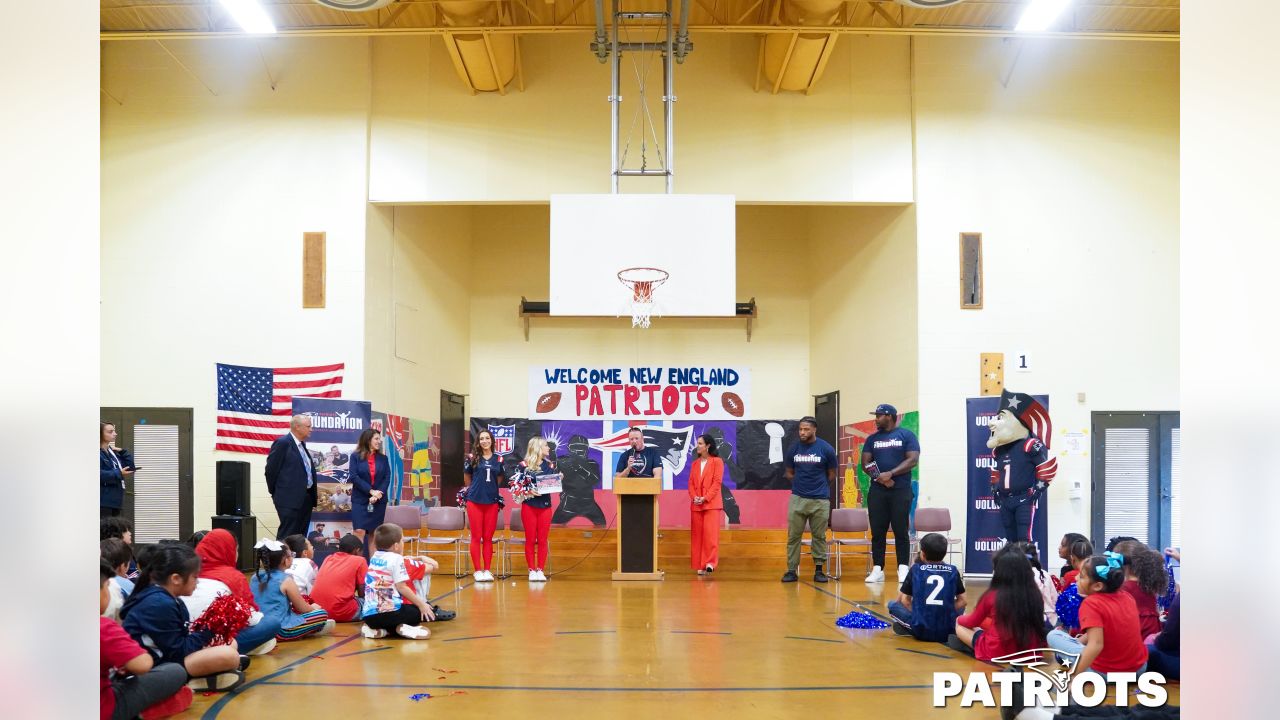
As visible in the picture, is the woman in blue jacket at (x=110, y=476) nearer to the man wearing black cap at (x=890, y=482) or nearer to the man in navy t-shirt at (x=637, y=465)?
the man in navy t-shirt at (x=637, y=465)

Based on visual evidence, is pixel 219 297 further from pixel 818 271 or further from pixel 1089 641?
pixel 1089 641

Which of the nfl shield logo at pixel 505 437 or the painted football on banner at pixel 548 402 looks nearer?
the nfl shield logo at pixel 505 437

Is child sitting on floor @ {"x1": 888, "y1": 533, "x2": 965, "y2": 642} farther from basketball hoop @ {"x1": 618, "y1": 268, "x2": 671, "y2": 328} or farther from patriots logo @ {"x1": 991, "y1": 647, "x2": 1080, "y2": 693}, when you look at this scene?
basketball hoop @ {"x1": 618, "y1": 268, "x2": 671, "y2": 328}

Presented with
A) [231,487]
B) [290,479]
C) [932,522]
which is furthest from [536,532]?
[932,522]

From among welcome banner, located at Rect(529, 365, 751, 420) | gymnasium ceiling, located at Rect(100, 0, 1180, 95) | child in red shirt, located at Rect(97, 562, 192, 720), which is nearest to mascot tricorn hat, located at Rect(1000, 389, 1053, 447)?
gymnasium ceiling, located at Rect(100, 0, 1180, 95)

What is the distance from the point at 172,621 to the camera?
4441 millimetres

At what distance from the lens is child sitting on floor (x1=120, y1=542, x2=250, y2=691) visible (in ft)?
14.4

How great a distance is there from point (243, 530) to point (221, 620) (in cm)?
579

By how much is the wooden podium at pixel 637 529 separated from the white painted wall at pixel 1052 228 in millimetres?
3103

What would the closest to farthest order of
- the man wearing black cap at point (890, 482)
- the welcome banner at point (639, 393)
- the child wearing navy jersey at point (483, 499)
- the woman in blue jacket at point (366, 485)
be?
the woman in blue jacket at point (366, 485)
the man wearing black cap at point (890, 482)
the child wearing navy jersey at point (483, 499)
the welcome banner at point (639, 393)

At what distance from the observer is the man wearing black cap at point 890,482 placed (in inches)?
372

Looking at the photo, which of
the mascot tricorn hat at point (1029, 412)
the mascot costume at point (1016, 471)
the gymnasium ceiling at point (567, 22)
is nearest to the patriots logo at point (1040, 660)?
the mascot costume at point (1016, 471)

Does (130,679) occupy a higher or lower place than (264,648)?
higher

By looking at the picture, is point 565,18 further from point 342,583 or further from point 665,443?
point 342,583
